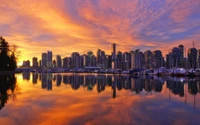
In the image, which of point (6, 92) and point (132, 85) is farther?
point (132, 85)

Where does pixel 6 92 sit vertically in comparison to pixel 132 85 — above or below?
above

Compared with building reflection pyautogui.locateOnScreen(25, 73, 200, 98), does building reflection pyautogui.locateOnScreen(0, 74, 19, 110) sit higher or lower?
higher

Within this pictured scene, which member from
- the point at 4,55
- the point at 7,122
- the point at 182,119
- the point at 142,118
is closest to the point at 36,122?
the point at 7,122

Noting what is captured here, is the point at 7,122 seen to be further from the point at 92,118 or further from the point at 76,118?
the point at 92,118

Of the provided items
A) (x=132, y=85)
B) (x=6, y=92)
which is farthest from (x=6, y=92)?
(x=132, y=85)

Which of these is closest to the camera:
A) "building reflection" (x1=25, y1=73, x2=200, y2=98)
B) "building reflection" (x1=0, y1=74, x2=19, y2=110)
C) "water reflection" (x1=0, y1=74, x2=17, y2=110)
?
"water reflection" (x1=0, y1=74, x2=17, y2=110)

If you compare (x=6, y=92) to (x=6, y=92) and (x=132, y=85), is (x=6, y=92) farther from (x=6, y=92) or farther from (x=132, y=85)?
(x=132, y=85)

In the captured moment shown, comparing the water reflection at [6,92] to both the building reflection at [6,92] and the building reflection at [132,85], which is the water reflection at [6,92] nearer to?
the building reflection at [6,92]

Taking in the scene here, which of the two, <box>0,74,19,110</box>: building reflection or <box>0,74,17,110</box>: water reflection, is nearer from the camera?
<box>0,74,17,110</box>: water reflection

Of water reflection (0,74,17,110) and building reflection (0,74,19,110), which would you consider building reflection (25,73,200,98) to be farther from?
water reflection (0,74,17,110)

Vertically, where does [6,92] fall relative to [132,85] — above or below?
above

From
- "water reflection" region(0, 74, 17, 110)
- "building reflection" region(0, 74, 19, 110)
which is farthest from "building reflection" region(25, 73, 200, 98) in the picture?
"water reflection" region(0, 74, 17, 110)

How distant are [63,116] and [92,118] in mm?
2205

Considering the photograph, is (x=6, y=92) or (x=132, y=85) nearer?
(x=6, y=92)
